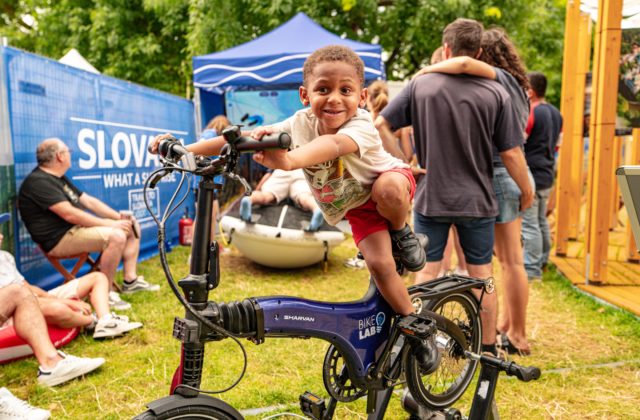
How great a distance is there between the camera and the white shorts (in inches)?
265

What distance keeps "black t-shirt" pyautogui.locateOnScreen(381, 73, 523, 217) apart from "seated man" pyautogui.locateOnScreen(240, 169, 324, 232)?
3.05m

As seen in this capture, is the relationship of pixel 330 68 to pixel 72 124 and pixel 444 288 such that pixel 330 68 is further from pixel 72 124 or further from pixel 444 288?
pixel 72 124

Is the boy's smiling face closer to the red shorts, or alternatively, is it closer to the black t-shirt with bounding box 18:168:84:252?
the red shorts

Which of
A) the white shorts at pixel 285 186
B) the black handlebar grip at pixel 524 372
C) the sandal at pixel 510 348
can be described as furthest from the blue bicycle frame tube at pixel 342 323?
the white shorts at pixel 285 186

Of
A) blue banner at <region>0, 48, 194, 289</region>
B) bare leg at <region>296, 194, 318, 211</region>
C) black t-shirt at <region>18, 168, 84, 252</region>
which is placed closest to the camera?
black t-shirt at <region>18, 168, 84, 252</region>

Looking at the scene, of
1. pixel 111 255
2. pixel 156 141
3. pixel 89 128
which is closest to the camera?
pixel 156 141

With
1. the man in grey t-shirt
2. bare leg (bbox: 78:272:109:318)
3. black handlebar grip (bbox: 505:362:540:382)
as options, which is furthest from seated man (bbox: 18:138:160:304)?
black handlebar grip (bbox: 505:362:540:382)

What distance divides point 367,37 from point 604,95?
9989 millimetres

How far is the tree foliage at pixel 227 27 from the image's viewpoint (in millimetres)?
13023

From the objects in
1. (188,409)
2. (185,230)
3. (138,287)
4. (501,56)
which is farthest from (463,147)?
(185,230)

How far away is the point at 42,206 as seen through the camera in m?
4.67

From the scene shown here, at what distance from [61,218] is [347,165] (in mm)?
3620

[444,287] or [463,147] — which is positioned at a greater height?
[463,147]

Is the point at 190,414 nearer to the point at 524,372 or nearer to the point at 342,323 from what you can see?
the point at 342,323
